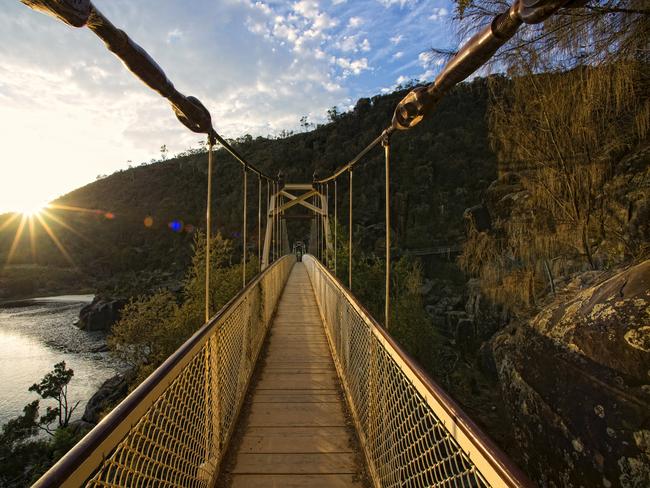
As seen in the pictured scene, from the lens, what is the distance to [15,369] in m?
20.0

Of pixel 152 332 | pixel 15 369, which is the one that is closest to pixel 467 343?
pixel 152 332

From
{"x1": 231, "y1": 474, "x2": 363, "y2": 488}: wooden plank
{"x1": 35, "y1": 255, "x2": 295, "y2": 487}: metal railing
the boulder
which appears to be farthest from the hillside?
{"x1": 231, "y1": 474, "x2": 363, "y2": 488}: wooden plank

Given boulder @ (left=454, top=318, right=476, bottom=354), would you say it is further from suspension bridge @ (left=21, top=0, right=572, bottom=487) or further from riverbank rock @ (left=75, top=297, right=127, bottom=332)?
riverbank rock @ (left=75, top=297, right=127, bottom=332)

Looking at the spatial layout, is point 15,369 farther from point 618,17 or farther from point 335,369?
point 618,17

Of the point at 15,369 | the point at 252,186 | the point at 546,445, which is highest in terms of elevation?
the point at 252,186

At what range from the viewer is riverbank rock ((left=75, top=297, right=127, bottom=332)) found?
90.5 ft

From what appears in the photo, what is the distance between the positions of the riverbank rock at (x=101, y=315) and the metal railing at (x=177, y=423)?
2965 cm

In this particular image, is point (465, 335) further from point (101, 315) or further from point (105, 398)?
point (101, 315)

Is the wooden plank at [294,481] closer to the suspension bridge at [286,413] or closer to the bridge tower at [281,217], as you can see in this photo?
the suspension bridge at [286,413]

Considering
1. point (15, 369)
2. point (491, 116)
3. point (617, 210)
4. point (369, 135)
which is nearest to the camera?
point (617, 210)

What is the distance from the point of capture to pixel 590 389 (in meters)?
2.52

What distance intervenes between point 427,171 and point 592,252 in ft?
154

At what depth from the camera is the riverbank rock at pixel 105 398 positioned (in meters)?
13.4

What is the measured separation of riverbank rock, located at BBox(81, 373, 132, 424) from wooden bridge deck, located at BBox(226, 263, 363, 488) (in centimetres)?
1238
